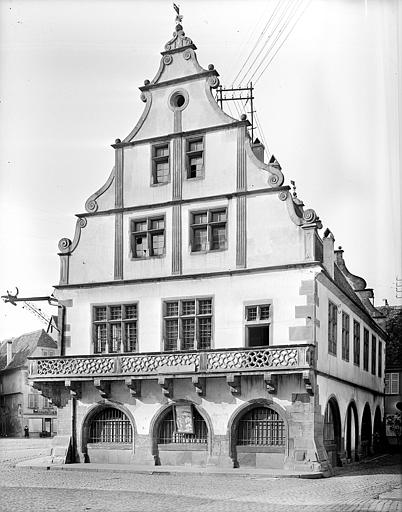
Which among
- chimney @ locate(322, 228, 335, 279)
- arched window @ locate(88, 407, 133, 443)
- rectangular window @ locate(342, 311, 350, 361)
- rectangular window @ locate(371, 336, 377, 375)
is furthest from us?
rectangular window @ locate(371, 336, 377, 375)

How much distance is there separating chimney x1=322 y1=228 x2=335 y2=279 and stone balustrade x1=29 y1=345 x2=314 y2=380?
4137mm

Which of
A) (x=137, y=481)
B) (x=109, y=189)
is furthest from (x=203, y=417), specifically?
(x=109, y=189)

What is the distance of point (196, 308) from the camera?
2791 cm

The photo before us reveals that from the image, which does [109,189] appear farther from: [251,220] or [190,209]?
[251,220]

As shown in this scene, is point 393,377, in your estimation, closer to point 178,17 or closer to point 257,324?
point 257,324

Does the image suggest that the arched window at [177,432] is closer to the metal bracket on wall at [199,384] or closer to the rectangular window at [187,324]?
the metal bracket on wall at [199,384]

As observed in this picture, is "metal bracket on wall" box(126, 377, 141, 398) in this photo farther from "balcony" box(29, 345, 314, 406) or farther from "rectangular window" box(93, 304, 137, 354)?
"rectangular window" box(93, 304, 137, 354)

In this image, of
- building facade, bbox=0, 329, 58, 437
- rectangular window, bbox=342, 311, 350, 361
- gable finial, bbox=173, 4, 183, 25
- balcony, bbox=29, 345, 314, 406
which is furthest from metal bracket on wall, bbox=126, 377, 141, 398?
building facade, bbox=0, 329, 58, 437

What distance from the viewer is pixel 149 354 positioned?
27578 millimetres

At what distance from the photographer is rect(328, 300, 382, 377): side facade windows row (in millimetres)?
28808

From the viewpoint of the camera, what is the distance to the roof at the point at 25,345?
73500 millimetres

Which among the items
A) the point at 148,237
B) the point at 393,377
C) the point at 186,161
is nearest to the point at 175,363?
the point at 148,237

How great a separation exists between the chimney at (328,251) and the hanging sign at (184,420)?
6.71 metres

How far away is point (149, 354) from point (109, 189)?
21.7ft
